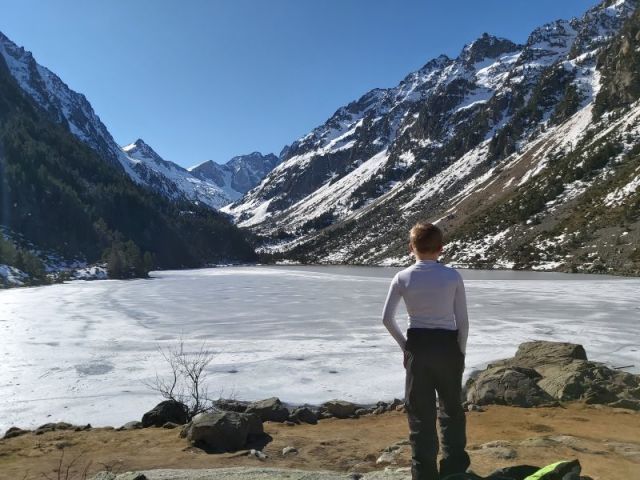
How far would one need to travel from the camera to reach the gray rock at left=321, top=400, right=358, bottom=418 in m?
10.5

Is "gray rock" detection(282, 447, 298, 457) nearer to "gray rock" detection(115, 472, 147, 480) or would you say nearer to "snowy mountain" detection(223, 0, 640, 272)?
"gray rock" detection(115, 472, 147, 480)

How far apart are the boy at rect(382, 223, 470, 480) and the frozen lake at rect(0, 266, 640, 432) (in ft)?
21.9

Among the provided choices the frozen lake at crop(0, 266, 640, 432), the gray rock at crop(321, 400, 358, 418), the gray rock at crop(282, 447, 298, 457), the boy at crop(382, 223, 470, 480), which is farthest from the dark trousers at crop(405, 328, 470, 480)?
the frozen lake at crop(0, 266, 640, 432)

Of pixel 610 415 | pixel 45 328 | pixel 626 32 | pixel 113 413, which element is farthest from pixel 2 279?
pixel 626 32

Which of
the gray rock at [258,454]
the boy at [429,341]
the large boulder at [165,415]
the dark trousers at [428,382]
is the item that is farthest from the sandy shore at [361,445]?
the boy at [429,341]

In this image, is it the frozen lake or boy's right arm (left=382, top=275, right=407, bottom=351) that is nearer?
boy's right arm (left=382, top=275, right=407, bottom=351)

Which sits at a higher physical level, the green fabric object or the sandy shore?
the green fabric object

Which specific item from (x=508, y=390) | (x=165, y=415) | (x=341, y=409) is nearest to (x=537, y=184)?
(x=508, y=390)

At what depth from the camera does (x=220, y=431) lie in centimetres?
830

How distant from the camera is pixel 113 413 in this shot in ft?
35.0

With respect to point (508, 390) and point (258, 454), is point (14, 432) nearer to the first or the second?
point (258, 454)

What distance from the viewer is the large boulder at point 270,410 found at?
10.2m

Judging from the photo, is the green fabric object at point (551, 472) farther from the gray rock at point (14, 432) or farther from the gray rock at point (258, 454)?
the gray rock at point (14, 432)

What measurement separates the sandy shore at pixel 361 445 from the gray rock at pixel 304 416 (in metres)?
0.40
